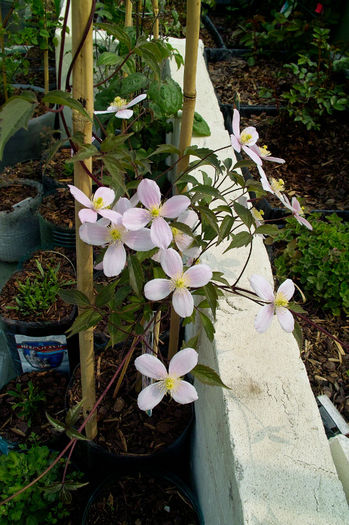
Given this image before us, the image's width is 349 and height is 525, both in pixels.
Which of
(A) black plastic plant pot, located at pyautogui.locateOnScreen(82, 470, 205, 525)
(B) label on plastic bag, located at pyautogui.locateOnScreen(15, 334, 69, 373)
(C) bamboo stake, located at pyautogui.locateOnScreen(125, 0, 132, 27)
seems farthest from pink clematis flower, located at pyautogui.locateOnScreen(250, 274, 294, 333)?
(C) bamboo stake, located at pyautogui.locateOnScreen(125, 0, 132, 27)

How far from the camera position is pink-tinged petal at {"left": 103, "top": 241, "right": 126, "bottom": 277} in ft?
2.73

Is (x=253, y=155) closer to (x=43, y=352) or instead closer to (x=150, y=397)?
(x=150, y=397)

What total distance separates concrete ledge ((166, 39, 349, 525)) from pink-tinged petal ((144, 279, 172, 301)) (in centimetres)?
35

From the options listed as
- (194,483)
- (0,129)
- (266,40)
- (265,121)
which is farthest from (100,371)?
(266,40)

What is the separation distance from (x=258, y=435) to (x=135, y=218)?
0.54m

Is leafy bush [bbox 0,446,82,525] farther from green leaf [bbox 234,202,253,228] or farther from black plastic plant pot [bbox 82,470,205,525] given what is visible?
green leaf [bbox 234,202,253,228]

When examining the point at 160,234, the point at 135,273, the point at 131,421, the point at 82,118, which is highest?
the point at 82,118

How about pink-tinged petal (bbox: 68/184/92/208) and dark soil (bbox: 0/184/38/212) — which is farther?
dark soil (bbox: 0/184/38/212)

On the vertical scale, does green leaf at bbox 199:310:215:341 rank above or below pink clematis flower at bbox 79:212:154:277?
below

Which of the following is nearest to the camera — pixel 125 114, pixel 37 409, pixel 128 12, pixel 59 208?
pixel 125 114

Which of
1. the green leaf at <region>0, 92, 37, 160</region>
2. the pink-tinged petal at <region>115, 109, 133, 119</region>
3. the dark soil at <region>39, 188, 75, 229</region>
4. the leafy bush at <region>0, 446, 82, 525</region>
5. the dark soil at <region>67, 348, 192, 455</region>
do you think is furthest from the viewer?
the dark soil at <region>39, 188, 75, 229</region>

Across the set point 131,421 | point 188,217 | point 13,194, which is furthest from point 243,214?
point 13,194

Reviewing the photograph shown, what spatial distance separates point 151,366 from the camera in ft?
3.01

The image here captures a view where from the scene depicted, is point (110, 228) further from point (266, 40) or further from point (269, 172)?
point (266, 40)
